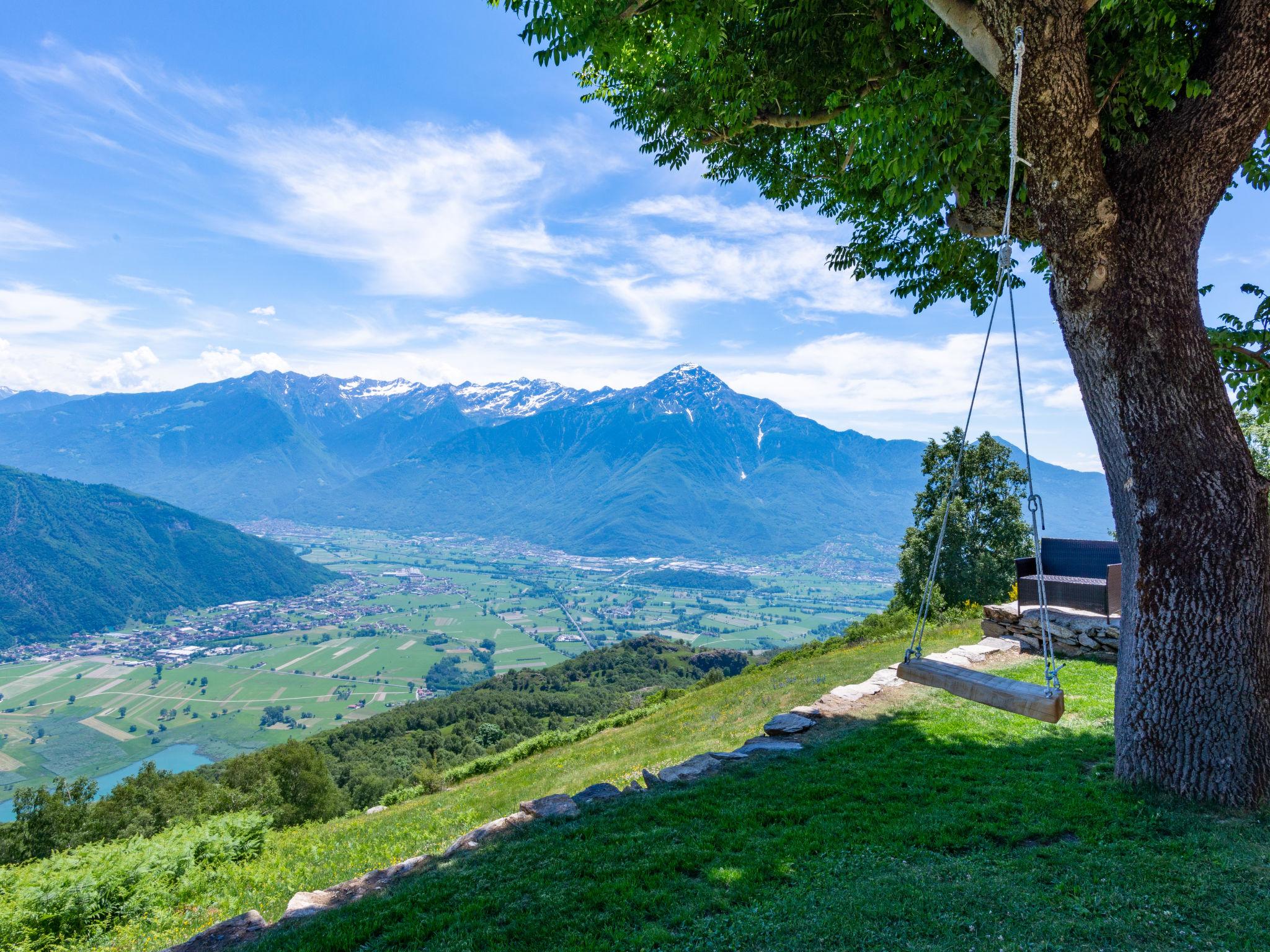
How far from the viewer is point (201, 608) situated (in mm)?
133875

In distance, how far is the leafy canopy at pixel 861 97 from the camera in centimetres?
481

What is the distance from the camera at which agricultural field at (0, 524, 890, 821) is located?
2495 inches

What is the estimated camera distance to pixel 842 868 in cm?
422

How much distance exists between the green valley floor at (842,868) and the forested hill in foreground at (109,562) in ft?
487

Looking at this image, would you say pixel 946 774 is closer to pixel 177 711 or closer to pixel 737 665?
pixel 737 665

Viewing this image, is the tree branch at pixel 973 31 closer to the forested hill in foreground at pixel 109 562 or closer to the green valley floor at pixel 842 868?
the green valley floor at pixel 842 868

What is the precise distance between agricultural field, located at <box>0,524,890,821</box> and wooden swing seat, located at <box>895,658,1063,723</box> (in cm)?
6971

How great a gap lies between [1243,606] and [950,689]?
2204mm

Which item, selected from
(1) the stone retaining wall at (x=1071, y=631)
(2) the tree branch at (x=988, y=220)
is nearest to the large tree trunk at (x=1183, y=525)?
(2) the tree branch at (x=988, y=220)

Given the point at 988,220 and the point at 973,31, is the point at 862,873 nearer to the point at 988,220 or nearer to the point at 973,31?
the point at 988,220

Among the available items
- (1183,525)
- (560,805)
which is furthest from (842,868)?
(1183,525)

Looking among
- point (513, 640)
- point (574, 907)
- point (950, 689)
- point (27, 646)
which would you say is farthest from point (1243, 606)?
point (27, 646)

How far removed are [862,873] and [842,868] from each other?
0.47ft

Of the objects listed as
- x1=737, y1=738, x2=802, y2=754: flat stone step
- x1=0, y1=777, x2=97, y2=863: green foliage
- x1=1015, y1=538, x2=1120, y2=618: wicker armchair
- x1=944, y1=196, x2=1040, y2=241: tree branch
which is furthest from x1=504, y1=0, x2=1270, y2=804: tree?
x1=0, y1=777, x2=97, y2=863: green foliage
